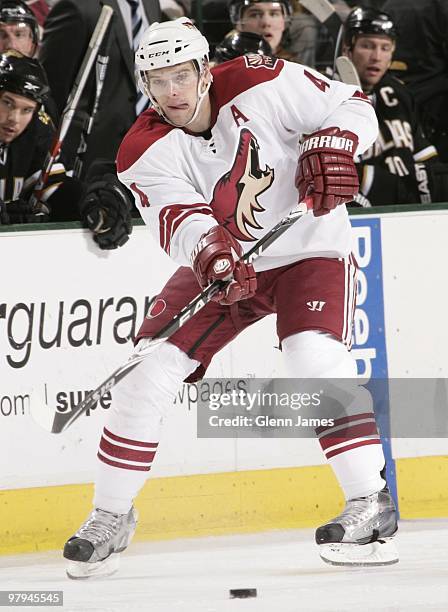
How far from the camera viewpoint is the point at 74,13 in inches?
159

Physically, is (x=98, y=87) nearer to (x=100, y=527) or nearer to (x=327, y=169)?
(x=327, y=169)

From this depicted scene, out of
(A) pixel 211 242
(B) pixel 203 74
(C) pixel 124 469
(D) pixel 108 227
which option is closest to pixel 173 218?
(A) pixel 211 242

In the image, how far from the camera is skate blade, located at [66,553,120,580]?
9.70 feet

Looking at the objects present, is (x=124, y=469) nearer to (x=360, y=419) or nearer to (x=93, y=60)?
(x=360, y=419)

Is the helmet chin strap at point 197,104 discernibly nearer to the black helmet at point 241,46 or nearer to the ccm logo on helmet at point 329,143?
the ccm logo on helmet at point 329,143

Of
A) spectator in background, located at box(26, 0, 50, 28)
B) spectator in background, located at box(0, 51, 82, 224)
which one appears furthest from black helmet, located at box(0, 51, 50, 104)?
spectator in background, located at box(26, 0, 50, 28)

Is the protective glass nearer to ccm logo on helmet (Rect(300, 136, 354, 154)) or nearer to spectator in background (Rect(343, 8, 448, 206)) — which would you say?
spectator in background (Rect(343, 8, 448, 206))

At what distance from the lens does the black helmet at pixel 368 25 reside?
431cm

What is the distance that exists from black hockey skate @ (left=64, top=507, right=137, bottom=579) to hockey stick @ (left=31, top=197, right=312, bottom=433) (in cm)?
25

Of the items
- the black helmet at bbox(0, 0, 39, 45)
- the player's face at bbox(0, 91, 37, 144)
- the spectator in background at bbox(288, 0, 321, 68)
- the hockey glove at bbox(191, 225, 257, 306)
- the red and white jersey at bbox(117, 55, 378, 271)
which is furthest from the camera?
the spectator in background at bbox(288, 0, 321, 68)

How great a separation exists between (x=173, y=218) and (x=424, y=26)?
2.06 metres

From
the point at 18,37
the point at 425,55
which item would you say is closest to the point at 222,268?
the point at 18,37

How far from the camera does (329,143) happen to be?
2805mm

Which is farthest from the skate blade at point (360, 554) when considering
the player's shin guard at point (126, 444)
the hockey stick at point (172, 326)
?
the hockey stick at point (172, 326)
